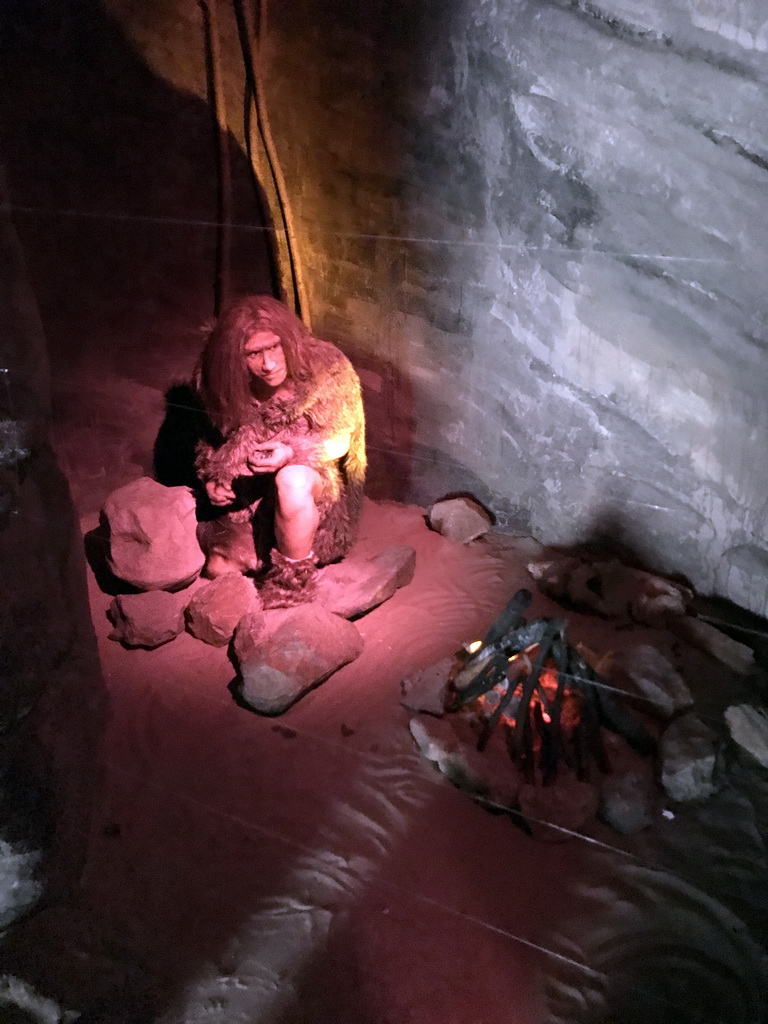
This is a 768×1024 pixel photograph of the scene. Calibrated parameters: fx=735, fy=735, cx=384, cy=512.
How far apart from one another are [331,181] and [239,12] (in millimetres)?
918

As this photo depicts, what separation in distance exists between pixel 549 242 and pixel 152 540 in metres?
2.44

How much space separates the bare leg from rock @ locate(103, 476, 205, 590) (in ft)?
1.64

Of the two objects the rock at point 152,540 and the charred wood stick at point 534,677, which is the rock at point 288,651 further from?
the charred wood stick at point 534,677

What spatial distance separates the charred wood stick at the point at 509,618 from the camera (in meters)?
3.33

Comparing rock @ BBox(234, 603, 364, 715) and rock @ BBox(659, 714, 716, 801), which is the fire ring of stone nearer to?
rock @ BBox(659, 714, 716, 801)

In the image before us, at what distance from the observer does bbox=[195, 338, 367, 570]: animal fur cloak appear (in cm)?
375

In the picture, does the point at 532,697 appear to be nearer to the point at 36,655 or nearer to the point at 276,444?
the point at 276,444

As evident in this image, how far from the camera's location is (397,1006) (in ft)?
7.31

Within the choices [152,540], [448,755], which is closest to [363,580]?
[152,540]

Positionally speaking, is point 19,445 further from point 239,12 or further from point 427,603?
point 239,12

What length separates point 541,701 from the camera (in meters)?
2.99

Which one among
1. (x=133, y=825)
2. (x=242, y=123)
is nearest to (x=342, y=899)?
(x=133, y=825)

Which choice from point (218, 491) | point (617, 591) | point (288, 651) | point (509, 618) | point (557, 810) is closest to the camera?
point (557, 810)

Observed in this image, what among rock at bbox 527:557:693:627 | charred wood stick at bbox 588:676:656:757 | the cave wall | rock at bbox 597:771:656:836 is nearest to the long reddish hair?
the cave wall
